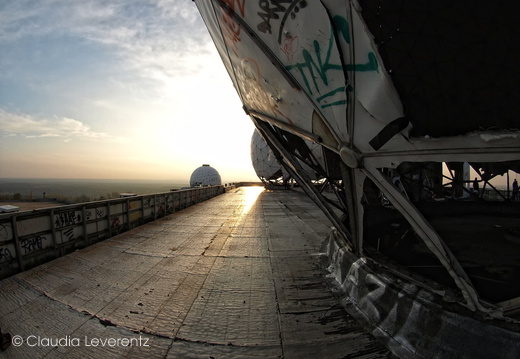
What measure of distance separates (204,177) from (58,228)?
37358 millimetres

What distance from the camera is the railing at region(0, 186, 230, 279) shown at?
17.3ft

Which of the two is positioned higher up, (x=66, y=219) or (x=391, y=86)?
(x=391, y=86)

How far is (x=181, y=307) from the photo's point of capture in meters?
3.90

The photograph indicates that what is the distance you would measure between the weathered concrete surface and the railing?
0.37 meters

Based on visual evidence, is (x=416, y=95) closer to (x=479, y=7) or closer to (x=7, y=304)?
(x=479, y=7)

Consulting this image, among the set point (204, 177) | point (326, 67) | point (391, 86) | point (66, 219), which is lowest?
point (66, 219)

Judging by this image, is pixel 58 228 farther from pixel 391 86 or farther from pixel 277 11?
pixel 391 86

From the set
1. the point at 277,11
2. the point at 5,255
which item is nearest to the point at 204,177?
the point at 5,255

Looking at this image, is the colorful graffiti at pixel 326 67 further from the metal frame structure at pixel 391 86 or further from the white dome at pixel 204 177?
the white dome at pixel 204 177

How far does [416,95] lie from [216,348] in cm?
383

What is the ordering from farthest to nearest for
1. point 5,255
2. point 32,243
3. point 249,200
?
point 249,200, point 32,243, point 5,255

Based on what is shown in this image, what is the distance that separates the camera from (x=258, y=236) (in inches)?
334

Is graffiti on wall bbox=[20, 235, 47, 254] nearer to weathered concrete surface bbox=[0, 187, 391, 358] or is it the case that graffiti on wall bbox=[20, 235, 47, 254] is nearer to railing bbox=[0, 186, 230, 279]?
railing bbox=[0, 186, 230, 279]

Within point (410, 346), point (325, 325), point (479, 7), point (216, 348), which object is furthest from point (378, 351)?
A: point (479, 7)
